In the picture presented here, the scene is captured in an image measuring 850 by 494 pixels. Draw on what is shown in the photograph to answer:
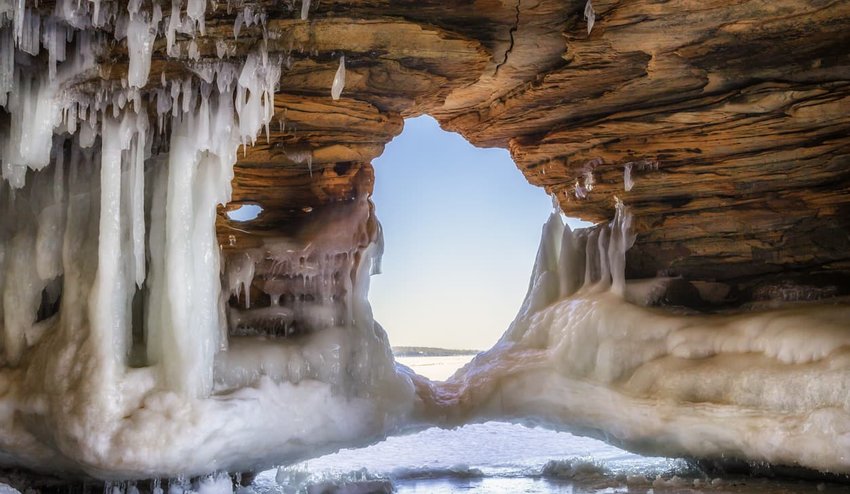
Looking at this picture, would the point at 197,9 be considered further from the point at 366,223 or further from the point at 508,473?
the point at 508,473

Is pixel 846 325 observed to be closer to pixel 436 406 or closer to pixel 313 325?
pixel 436 406

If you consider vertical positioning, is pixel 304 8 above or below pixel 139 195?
above

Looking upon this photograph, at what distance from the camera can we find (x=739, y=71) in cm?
744

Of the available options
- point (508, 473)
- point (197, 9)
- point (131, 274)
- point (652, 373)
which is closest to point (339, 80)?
point (197, 9)

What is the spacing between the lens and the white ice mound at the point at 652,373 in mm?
6617

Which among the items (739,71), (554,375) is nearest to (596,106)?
(739,71)

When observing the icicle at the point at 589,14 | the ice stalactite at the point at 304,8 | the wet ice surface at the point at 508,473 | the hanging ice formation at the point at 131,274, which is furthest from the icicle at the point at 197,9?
the wet ice surface at the point at 508,473

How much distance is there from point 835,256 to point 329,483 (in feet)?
20.5

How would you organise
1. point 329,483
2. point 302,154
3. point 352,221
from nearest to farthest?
point 329,483
point 302,154
point 352,221

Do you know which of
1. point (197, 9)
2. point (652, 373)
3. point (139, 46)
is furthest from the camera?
point (652, 373)

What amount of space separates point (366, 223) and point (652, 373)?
3803 mm

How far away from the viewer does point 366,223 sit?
9.36 metres

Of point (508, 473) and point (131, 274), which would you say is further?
point (508, 473)

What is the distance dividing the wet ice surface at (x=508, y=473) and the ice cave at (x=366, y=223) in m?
0.37
